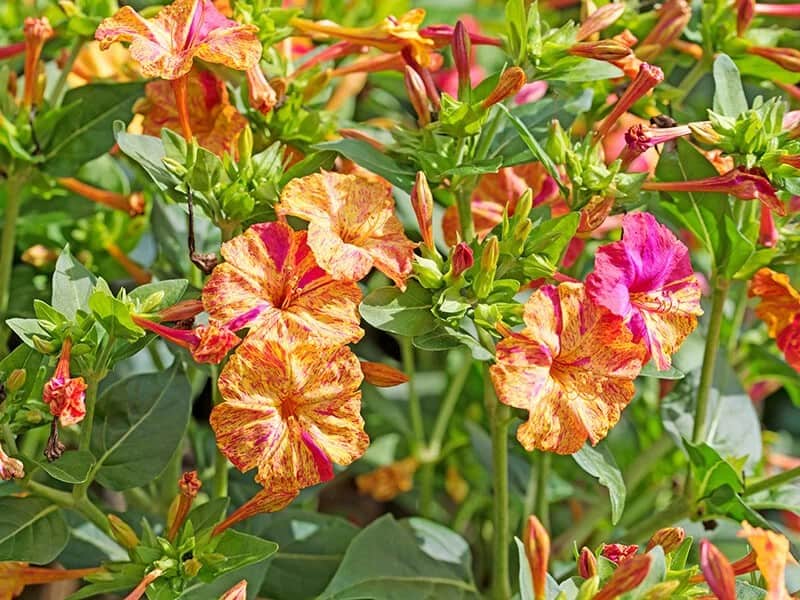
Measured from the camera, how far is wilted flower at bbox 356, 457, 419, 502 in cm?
144

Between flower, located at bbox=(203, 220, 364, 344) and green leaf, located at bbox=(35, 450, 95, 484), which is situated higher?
flower, located at bbox=(203, 220, 364, 344)

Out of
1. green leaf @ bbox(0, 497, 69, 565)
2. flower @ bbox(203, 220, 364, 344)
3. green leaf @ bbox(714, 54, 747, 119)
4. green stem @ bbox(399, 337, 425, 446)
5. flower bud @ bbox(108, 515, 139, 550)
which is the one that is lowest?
green stem @ bbox(399, 337, 425, 446)

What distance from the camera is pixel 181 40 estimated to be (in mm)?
898

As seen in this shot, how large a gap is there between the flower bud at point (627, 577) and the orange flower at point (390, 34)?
1.59 ft

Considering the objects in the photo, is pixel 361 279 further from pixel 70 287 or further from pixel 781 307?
pixel 781 307

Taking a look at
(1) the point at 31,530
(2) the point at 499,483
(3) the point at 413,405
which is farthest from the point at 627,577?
(3) the point at 413,405

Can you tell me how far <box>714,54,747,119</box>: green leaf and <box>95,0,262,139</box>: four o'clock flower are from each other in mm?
398

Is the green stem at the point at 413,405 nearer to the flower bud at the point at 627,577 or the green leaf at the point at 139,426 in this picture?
the green leaf at the point at 139,426

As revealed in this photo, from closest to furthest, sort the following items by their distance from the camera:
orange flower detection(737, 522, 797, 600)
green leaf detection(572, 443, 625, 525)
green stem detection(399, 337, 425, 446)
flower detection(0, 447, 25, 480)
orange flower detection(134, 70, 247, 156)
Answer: orange flower detection(737, 522, 797, 600), flower detection(0, 447, 25, 480), green leaf detection(572, 443, 625, 525), orange flower detection(134, 70, 247, 156), green stem detection(399, 337, 425, 446)

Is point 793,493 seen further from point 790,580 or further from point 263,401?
point 263,401

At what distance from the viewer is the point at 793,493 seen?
106 cm

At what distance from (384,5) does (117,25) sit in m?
0.58

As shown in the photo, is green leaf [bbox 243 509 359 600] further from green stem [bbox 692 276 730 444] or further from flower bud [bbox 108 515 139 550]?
green stem [bbox 692 276 730 444]

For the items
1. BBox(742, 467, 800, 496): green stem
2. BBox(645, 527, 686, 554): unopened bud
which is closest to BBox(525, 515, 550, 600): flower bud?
BBox(645, 527, 686, 554): unopened bud
